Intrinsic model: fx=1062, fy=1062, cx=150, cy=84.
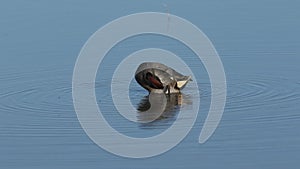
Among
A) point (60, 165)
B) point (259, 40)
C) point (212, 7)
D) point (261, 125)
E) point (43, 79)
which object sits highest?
point (212, 7)

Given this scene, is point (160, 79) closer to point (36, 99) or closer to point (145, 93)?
point (145, 93)

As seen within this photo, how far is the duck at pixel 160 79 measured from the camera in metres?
10.6

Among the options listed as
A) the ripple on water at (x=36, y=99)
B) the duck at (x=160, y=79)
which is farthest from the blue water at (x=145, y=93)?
the duck at (x=160, y=79)

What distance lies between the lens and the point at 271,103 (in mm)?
9969

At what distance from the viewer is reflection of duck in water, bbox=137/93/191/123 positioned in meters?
9.83

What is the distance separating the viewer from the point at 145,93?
10.7 m

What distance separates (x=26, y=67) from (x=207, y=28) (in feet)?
8.21

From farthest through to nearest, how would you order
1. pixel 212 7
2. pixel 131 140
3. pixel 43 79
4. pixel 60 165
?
pixel 212 7 < pixel 43 79 < pixel 131 140 < pixel 60 165

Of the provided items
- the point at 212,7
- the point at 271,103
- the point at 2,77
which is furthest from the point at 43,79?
the point at 212,7

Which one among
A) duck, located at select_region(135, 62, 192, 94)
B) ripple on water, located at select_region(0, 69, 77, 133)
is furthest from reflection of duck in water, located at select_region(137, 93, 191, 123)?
ripple on water, located at select_region(0, 69, 77, 133)

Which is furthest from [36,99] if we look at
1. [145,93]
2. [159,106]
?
[159,106]

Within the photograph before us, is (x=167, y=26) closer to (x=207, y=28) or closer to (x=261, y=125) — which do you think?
(x=207, y=28)

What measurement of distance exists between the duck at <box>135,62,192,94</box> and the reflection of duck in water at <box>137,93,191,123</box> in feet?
0.22

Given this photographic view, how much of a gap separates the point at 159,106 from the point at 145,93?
489 mm
